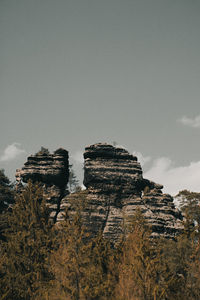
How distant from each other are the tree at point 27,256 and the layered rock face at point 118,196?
19.0 meters

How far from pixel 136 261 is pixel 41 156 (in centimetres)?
4060

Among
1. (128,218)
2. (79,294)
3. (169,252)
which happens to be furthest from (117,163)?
(79,294)

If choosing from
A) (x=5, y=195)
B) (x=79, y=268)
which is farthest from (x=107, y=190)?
(x=79, y=268)

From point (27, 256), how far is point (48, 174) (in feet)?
95.9

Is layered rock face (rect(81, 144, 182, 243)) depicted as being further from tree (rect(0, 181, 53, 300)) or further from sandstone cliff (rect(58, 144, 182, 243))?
tree (rect(0, 181, 53, 300))

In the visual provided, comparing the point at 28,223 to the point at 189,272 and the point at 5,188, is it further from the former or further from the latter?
the point at 5,188

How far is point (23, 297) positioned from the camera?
23984 millimetres

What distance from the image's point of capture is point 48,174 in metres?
55.4

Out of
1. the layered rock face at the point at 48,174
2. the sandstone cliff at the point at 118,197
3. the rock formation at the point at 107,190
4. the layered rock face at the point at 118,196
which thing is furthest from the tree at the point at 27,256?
the layered rock face at the point at 48,174

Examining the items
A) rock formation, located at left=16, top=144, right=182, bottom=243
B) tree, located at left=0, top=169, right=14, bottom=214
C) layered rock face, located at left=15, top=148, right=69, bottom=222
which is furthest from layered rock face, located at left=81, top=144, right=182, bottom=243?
tree, located at left=0, top=169, right=14, bottom=214

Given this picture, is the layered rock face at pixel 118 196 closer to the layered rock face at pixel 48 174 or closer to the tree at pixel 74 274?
the layered rock face at pixel 48 174

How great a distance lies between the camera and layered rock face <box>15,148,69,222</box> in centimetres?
5471

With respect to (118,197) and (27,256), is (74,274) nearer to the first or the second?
(27,256)

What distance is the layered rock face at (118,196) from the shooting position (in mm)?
48344
